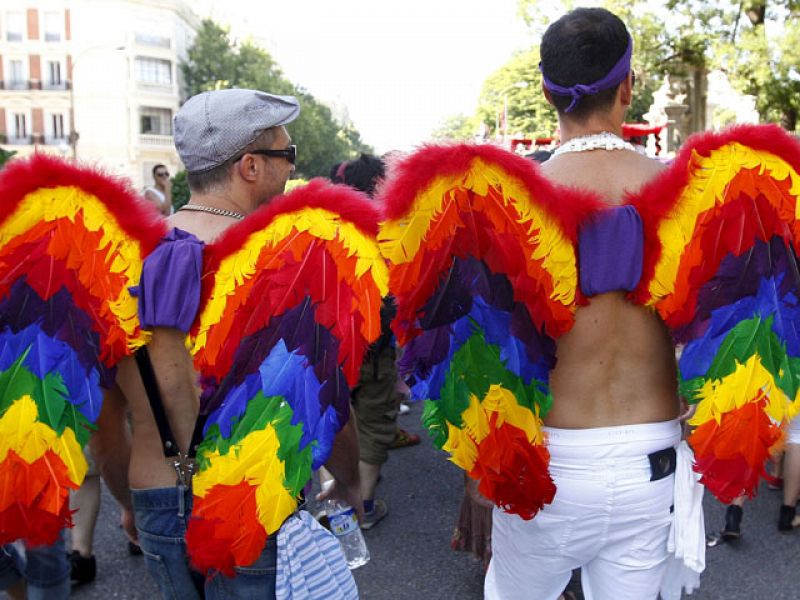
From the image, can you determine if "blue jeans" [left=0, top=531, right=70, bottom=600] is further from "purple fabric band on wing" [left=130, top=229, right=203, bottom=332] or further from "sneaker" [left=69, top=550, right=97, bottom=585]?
"purple fabric band on wing" [left=130, top=229, right=203, bottom=332]

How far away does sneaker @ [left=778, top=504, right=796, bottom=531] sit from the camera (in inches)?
151

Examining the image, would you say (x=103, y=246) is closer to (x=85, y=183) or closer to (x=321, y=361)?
(x=85, y=183)

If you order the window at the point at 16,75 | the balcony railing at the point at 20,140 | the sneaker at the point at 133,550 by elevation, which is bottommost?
the sneaker at the point at 133,550

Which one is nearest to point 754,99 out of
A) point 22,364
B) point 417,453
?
point 417,453

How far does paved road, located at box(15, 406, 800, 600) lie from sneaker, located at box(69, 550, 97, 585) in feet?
0.17

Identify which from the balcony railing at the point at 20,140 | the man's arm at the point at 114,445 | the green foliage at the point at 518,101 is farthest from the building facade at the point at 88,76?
the man's arm at the point at 114,445

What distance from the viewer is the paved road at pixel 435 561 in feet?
11.1

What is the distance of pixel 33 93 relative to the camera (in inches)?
1877

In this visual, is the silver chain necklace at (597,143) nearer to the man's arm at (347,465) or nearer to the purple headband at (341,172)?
the man's arm at (347,465)

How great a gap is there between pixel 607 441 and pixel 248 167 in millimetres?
1099

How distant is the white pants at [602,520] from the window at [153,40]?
53.6 meters

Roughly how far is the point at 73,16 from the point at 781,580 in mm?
53368

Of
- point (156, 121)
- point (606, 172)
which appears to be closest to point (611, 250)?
point (606, 172)

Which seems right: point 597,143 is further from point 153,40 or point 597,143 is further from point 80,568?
point 153,40
